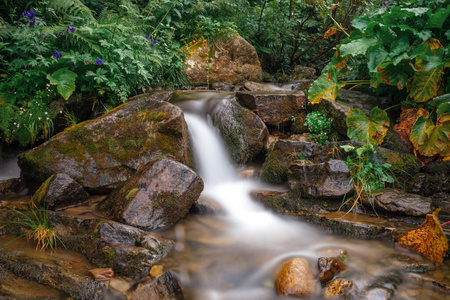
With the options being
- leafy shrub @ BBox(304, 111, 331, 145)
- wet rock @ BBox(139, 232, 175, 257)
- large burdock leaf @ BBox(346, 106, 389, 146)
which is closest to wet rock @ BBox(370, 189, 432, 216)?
large burdock leaf @ BBox(346, 106, 389, 146)

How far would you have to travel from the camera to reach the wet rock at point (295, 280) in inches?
88.7

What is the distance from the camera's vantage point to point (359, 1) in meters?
7.85

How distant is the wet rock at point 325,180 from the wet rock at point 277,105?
1.72 metres

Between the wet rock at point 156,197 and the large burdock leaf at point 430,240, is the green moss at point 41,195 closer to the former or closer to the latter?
the wet rock at point 156,197

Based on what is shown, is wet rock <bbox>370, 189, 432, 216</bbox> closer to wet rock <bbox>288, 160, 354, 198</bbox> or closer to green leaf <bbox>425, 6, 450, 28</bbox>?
wet rock <bbox>288, 160, 354, 198</bbox>

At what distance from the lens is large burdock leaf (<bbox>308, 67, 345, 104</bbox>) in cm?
438

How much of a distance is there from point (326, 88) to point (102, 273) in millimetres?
3774

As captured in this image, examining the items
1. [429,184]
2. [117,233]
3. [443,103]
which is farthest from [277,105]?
[117,233]

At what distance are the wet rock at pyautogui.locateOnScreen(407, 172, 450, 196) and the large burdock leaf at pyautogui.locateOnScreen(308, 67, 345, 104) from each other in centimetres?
159

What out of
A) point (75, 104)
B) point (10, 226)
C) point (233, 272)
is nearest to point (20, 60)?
point (75, 104)

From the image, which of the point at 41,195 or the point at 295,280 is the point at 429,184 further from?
the point at 41,195

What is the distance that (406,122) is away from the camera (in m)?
4.07

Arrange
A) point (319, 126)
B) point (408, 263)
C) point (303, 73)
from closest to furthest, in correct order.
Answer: point (408, 263)
point (319, 126)
point (303, 73)

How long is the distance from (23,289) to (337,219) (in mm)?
2900
